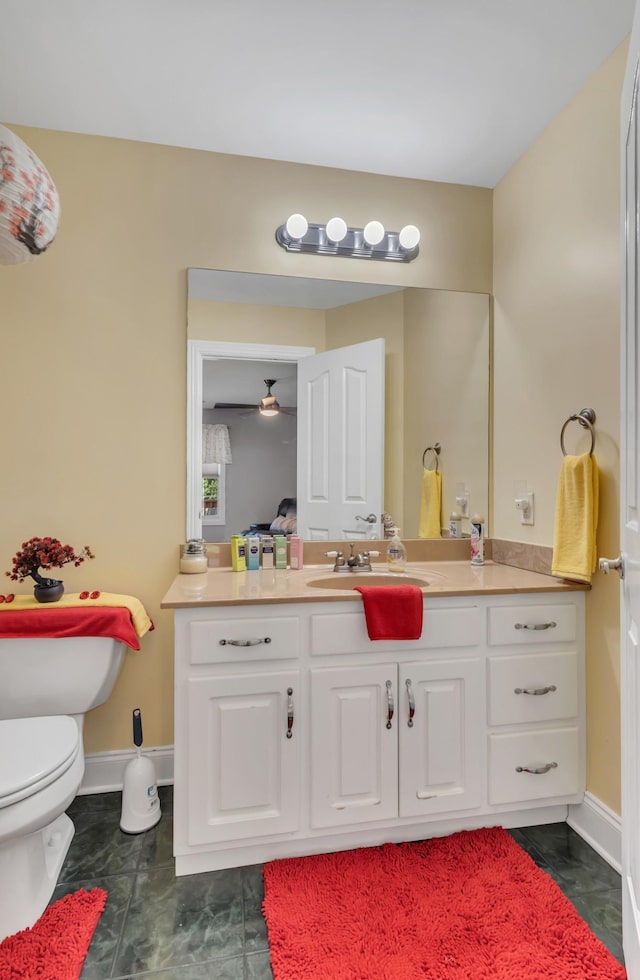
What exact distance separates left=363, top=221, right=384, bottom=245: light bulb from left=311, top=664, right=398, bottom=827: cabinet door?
5.46 ft

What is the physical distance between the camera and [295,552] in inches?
89.1

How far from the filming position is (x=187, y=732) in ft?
5.39

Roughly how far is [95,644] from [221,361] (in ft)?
3.78

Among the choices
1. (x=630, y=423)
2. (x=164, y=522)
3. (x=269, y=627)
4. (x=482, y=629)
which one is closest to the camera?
(x=630, y=423)

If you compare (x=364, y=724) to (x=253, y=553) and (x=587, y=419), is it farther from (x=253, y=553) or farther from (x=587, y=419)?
(x=587, y=419)

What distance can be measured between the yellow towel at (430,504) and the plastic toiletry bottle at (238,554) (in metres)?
0.77

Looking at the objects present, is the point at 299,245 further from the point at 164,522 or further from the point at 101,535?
the point at 101,535

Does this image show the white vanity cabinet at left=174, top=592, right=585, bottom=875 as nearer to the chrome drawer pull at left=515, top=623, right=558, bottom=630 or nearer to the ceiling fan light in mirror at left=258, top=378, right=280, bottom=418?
the chrome drawer pull at left=515, top=623, right=558, bottom=630

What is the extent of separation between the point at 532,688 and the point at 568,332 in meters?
1.23

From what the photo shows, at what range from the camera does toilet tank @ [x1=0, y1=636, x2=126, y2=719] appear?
1.86 meters

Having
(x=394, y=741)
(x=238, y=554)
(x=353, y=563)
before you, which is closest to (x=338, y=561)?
(x=353, y=563)

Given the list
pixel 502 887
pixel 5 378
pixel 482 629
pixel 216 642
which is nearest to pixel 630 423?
pixel 482 629

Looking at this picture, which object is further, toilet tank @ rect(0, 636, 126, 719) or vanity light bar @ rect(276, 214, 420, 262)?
vanity light bar @ rect(276, 214, 420, 262)

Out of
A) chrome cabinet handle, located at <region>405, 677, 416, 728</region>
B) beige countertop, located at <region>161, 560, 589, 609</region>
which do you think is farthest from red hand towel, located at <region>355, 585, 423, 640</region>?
chrome cabinet handle, located at <region>405, 677, 416, 728</region>
